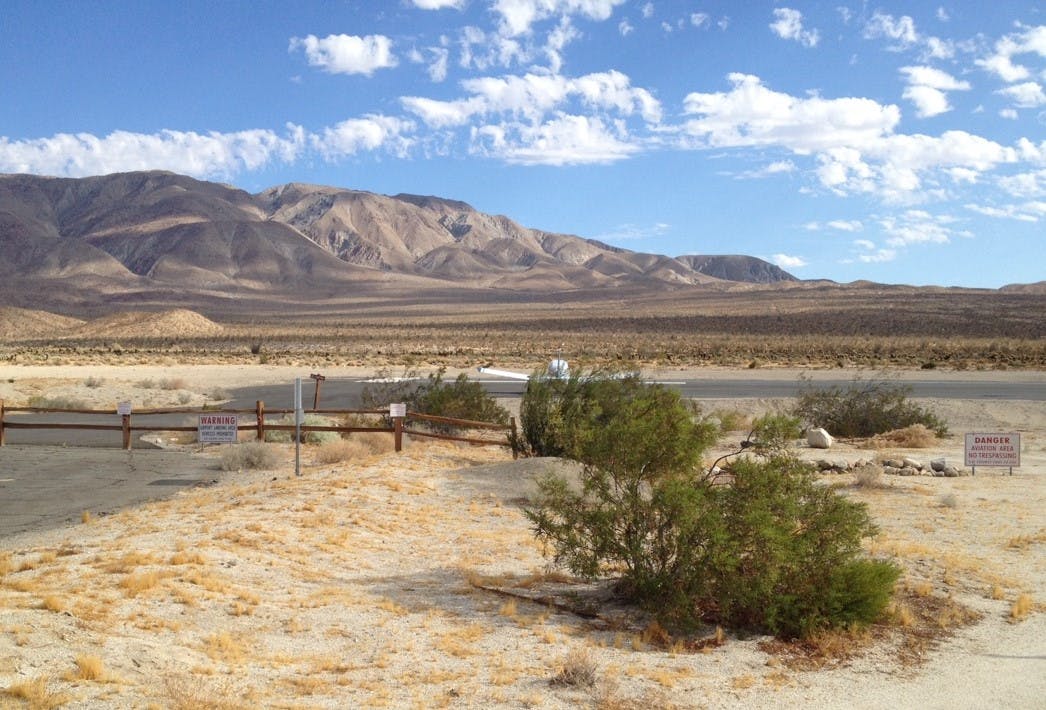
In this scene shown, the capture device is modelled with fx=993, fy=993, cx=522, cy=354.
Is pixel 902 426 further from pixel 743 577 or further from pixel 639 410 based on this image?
pixel 743 577

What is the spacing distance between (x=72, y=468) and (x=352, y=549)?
9.88m

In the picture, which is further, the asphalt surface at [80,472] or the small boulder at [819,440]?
the small boulder at [819,440]

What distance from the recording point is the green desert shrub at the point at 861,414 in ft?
97.0

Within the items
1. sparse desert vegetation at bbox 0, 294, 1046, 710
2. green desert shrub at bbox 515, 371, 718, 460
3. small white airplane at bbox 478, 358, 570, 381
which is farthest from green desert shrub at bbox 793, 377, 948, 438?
sparse desert vegetation at bbox 0, 294, 1046, 710

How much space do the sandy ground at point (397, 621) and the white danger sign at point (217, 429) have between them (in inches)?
91.9

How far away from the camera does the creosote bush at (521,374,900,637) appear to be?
983cm

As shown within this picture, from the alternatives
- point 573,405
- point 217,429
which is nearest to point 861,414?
point 573,405

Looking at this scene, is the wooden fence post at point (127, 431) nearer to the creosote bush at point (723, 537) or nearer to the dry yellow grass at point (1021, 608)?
the creosote bush at point (723, 537)

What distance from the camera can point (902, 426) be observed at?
29.4 m

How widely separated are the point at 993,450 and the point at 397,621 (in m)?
15.1

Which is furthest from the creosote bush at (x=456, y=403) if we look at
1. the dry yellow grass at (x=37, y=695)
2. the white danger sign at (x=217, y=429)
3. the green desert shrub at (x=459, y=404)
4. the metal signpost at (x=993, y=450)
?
the dry yellow grass at (x=37, y=695)

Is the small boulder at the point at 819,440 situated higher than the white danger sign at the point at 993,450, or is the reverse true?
the white danger sign at the point at 993,450

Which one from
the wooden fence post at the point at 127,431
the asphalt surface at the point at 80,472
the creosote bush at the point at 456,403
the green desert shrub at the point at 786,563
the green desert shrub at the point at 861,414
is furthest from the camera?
the green desert shrub at the point at 861,414

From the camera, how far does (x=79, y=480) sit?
18.5 meters
